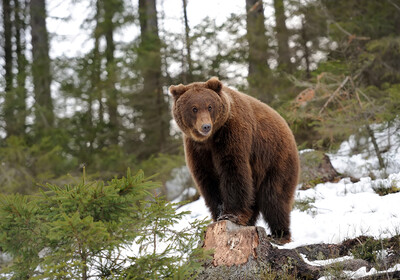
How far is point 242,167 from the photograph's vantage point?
486 centimetres

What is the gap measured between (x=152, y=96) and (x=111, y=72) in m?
1.59

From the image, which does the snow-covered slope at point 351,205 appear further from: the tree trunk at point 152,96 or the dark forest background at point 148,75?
the tree trunk at point 152,96

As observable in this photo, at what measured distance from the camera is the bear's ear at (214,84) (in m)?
5.00

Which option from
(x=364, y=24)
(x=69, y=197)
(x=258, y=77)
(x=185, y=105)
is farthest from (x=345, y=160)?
(x=69, y=197)

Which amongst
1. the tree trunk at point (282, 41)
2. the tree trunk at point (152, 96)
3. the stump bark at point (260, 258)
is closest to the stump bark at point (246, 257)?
the stump bark at point (260, 258)

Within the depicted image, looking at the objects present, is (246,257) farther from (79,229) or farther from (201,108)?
(79,229)

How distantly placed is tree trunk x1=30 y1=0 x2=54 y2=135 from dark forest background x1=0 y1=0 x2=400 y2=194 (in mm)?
34

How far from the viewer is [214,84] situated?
501 cm

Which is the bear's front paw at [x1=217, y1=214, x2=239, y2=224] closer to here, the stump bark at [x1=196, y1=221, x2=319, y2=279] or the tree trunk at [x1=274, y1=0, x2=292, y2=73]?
the stump bark at [x1=196, y1=221, x2=319, y2=279]

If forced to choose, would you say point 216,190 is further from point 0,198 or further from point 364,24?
point 364,24

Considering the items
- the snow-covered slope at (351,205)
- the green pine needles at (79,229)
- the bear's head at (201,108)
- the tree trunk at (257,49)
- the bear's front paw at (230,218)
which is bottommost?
the snow-covered slope at (351,205)

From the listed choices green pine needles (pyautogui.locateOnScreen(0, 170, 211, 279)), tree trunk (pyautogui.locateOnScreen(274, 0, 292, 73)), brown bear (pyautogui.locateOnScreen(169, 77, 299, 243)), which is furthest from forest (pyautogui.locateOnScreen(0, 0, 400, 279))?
green pine needles (pyautogui.locateOnScreen(0, 170, 211, 279))

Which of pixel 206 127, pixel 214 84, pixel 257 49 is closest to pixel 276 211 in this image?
pixel 206 127

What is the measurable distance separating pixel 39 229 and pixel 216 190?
254cm
